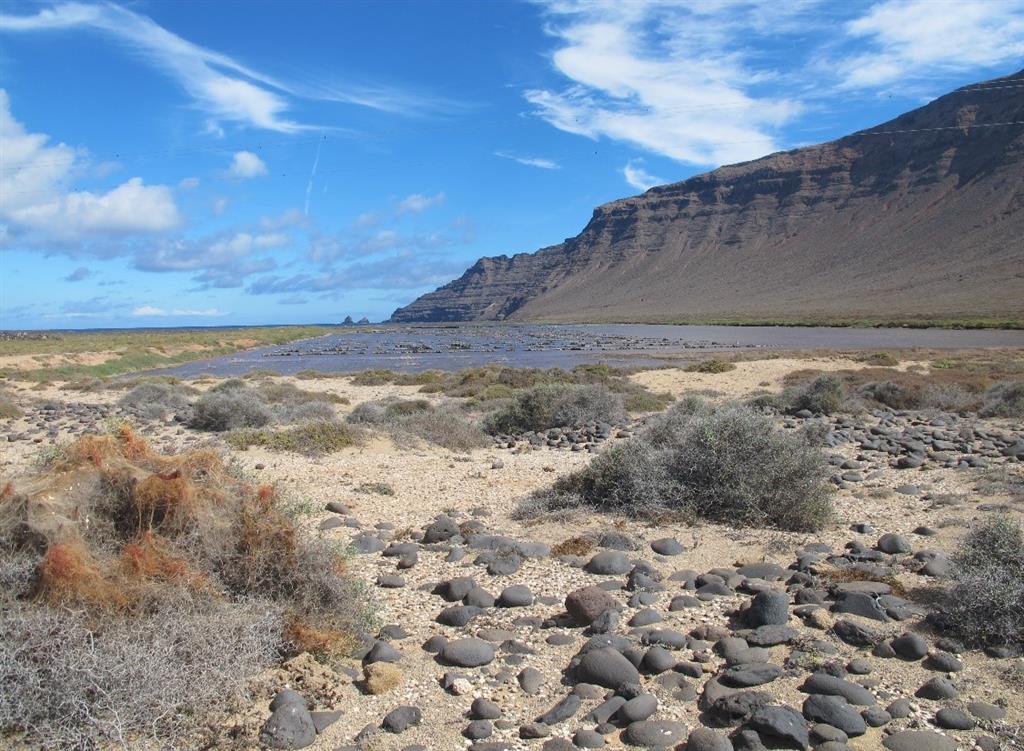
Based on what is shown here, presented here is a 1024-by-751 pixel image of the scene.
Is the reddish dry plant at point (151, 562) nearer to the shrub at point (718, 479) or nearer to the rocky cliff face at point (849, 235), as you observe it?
the shrub at point (718, 479)

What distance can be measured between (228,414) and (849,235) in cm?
14131

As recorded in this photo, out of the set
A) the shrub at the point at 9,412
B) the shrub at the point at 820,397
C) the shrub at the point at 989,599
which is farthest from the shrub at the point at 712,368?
the shrub at the point at 989,599

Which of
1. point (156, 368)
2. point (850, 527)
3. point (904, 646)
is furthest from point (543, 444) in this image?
point (156, 368)

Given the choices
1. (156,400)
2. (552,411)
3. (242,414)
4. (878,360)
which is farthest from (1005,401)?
(156,400)

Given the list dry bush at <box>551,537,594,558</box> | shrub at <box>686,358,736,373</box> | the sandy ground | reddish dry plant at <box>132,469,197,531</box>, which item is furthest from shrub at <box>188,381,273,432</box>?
shrub at <box>686,358,736,373</box>

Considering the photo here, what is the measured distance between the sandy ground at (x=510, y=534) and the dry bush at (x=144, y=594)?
42 centimetres

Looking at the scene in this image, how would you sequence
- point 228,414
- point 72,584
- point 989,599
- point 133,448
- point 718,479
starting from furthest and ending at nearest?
point 228,414 < point 718,479 < point 133,448 < point 989,599 < point 72,584

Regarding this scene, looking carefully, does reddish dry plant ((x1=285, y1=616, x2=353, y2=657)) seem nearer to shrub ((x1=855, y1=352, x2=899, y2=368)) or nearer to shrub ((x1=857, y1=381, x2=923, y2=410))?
shrub ((x1=857, y1=381, x2=923, y2=410))

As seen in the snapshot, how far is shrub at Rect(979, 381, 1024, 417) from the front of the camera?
16.9 metres

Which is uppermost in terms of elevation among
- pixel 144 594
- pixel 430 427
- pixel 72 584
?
pixel 72 584

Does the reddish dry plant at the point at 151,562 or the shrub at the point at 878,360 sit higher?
the reddish dry plant at the point at 151,562

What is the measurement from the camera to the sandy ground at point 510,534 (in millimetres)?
4449

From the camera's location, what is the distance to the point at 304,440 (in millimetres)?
13164

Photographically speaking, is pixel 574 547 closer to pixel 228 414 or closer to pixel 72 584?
pixel 72 584
